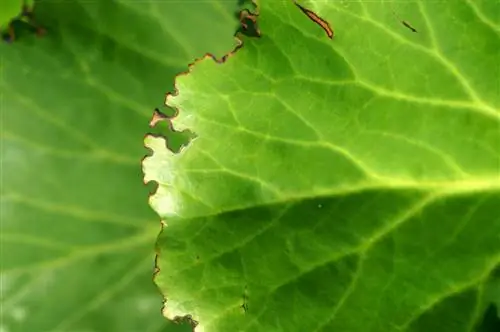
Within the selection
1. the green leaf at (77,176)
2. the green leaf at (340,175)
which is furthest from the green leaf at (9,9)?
the green leaf at (340,175)

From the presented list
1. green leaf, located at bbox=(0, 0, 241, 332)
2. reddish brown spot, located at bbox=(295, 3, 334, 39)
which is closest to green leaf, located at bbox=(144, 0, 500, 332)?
reddish brown spot, located at bbox=(295, 3, 334, 39)

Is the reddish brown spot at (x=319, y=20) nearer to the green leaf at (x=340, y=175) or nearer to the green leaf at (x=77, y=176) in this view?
the green leaf at (x=340, y=175)

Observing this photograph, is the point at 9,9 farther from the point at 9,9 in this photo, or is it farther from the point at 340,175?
the point at 340,175

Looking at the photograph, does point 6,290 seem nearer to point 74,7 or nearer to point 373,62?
point 74,7

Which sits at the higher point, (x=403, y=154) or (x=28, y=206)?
(x=28, y=206)

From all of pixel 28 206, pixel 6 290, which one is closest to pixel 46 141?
pixel 28 206

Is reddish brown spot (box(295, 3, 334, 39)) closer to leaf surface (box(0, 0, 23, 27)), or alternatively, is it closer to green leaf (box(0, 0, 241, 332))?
green leaf (box(0, 0, 241, 332))
